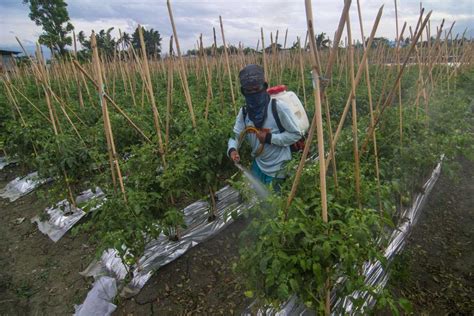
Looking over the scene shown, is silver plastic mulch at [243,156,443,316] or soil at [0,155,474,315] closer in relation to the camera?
silver plastic mulch at [243,156,443,316]

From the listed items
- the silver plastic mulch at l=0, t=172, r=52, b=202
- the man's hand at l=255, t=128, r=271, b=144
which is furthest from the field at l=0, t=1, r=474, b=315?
the silver plastic mulch at l=0, t=172, r=52, b=202

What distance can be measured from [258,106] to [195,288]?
5.57 ft

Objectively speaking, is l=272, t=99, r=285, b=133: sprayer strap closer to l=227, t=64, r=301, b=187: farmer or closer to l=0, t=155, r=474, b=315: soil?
l=227, t=64, r=301, b=187: farmer

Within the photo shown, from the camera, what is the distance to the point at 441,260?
281 cm

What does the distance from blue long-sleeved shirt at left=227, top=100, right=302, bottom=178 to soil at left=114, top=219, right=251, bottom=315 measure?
0.76 metres

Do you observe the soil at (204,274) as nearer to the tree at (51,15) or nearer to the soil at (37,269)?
the soil at (37,269)

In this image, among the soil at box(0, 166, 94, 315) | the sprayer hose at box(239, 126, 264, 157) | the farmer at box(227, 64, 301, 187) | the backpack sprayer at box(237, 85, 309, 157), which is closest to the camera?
the farmer at box(227, 64, 301, 187)

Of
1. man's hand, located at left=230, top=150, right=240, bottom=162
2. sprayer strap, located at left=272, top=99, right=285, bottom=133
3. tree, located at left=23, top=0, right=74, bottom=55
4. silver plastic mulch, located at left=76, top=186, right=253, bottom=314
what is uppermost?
tree, located at left=23, top=0, right=74, bottom=55

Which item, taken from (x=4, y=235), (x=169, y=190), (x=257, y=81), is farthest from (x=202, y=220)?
(x=4, y=235)

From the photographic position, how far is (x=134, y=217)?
88.7 inches

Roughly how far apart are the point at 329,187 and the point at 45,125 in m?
4.58

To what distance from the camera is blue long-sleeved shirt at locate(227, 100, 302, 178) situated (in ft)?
7.87

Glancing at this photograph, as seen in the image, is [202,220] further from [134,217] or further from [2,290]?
[2,290]

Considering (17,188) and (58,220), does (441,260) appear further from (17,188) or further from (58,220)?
(17,188)
